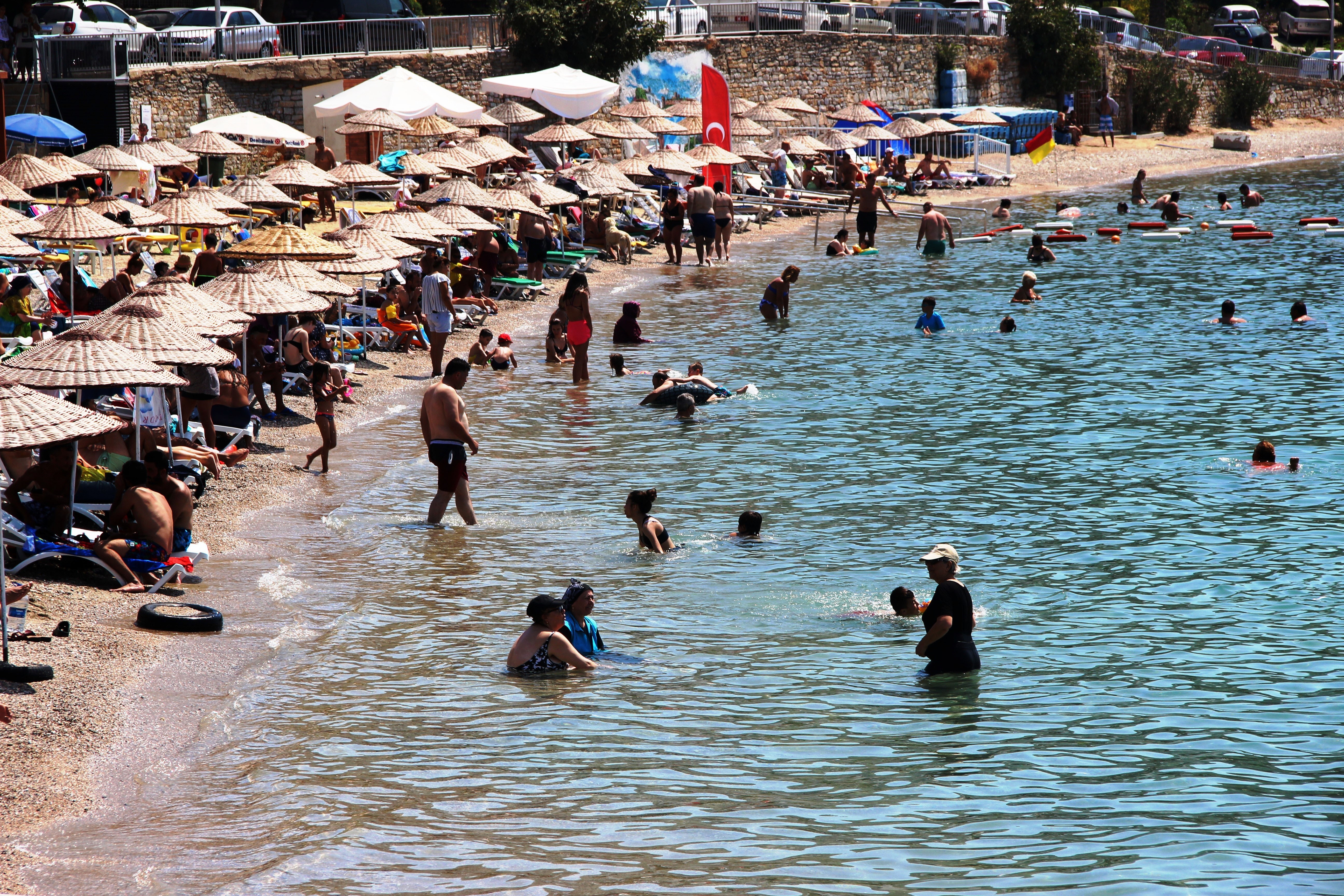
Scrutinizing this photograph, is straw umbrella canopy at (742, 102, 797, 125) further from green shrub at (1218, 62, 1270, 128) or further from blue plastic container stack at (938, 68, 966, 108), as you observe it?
green shrub at (1218, 62, 1270, 128)

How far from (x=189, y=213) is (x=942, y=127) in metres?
31.3

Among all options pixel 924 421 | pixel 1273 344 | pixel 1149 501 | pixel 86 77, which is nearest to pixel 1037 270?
pixel 1273 344

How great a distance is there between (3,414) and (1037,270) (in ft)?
88.0

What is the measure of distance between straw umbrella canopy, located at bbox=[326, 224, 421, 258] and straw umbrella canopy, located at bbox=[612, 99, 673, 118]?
61.2ft

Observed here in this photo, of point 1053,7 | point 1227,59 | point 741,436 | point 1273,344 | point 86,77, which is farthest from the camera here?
point 1227,59

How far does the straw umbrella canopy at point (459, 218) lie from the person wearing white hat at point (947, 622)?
15.2 meters

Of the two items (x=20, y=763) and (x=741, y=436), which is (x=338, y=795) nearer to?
(x=20, y=763)

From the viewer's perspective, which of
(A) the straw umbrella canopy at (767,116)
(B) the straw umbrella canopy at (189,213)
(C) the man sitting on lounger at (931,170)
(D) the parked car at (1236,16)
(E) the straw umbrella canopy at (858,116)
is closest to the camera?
(B) the straw umbrella canopy at (189,213)

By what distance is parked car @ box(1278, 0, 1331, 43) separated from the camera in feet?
225

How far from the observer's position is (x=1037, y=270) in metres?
32.3

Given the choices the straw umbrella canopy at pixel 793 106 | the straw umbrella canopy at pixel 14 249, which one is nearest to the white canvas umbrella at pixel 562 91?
the straw umbrella canopy at pixel 793 106

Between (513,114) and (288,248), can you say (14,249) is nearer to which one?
(288,248)

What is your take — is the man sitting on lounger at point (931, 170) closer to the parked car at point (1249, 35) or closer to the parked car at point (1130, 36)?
the parked car at point (1130, 36)

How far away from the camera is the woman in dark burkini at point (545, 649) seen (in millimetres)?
10359
